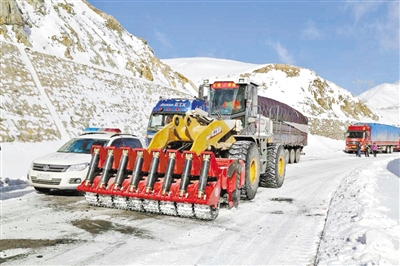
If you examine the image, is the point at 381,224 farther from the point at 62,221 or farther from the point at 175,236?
the point at 62,221

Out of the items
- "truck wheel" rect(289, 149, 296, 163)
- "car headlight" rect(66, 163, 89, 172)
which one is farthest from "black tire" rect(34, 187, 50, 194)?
"truck wheel" rect(289, 149, 296, 163)

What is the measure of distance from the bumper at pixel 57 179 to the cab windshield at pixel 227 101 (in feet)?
13.2

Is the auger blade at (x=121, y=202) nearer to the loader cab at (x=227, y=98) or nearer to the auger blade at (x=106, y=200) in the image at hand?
the auger blade at (x=106, y=200)

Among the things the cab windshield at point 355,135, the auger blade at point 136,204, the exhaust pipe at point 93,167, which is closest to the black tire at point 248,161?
the auger blade at point 136,204

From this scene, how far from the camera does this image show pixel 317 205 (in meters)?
8.91

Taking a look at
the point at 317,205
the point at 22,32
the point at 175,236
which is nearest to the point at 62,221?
the point at 175,236

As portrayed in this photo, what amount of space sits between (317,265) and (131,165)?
4290 millimetres

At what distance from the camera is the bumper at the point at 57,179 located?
343 inches

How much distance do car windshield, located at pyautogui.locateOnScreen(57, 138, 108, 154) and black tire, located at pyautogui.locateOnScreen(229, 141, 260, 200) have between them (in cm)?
389

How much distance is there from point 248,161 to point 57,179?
15.2 ft

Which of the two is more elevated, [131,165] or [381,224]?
[131,165]

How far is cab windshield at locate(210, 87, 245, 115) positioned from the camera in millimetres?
10055

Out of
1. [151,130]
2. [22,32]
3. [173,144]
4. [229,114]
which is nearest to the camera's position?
[173,144]

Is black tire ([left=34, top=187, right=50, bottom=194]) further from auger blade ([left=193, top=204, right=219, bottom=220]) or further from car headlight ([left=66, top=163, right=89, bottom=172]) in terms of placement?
auger blade ([left=193, top=204, right=219, bottom=220])
